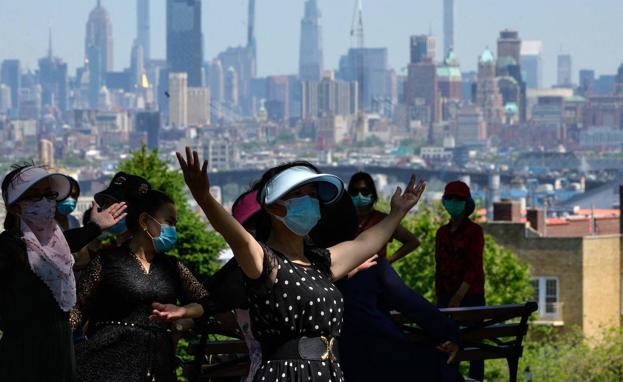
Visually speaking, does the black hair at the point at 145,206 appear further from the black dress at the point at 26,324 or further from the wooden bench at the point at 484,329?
the wooden bench at the point at 484,329

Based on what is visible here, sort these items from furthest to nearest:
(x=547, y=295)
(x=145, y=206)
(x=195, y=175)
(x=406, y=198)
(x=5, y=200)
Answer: (x=547, y=295), (x=145, y=206), (x=5, y=200), (x=406, y=198), (x=195, y=175)

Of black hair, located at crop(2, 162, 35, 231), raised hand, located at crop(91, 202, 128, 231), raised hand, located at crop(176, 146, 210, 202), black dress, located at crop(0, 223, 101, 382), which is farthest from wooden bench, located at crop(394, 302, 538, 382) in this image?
raised hand, located at crop(176, 146, 210, 202)

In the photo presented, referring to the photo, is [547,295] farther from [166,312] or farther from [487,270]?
[166,312]

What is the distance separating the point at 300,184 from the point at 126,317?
1435mm

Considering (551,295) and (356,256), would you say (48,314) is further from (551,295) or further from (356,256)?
(551,295)

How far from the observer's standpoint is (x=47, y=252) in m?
6.60

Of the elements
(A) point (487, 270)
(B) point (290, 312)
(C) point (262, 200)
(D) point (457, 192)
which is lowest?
(A) point (487, 270)

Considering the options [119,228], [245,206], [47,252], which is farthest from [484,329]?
[47,252]

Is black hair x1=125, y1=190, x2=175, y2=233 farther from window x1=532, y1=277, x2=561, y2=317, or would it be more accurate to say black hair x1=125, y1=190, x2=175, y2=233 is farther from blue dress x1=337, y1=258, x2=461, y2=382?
Result: window x1=532, y1=277, x2=561, y2=317

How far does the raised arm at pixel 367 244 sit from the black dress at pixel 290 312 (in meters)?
0.21

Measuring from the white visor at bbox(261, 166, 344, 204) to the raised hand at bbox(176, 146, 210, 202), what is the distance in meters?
0.43

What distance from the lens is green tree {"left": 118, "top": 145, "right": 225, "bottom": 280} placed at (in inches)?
1384

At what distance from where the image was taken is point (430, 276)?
56000 millimetres

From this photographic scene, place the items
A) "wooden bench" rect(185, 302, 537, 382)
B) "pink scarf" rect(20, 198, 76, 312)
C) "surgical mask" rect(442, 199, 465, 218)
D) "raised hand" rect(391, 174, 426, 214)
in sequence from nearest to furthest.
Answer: "raised hand" rect(391, 174, 426, 214)
"pink scarf" rect(20, 198, 76, 312)
"wooden bench" rect(185, 302, 537, 382)
"surgical mask" rect(442, 199, 465, 218)
